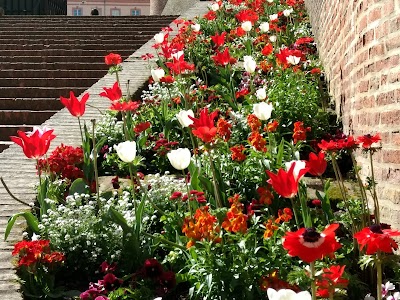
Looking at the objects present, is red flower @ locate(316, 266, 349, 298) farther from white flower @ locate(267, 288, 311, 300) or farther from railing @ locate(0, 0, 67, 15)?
railing @ locate(0, 0, 67, 15)

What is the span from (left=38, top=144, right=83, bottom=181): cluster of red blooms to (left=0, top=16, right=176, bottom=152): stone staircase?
1.96 meters

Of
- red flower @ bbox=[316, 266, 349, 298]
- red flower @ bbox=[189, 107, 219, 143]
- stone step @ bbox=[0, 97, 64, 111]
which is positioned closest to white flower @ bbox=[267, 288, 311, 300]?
red flower @ bbox=[316, 266, 349, 298]

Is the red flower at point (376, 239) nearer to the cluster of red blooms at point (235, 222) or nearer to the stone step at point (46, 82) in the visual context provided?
the cluster of red blooms at point (235, 222)

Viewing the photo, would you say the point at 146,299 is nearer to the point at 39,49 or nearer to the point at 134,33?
the point at 39,49

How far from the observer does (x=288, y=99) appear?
Answer: 482 centimetres

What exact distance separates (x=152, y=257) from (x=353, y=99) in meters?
1.71

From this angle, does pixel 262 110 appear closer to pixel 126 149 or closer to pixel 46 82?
pixel 126 149

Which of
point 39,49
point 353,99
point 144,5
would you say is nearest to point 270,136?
point 353,99

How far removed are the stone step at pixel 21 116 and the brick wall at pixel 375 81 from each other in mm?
2700


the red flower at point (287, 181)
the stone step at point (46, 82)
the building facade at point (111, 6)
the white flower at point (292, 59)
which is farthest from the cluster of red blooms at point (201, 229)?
the building facade at point (111, 6)

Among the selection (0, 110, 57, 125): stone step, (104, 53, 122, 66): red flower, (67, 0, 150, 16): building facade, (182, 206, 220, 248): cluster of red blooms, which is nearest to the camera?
(182, 206, 220, 248): cluster of red blooms

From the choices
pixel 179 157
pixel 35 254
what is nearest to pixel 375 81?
pixel 179 157

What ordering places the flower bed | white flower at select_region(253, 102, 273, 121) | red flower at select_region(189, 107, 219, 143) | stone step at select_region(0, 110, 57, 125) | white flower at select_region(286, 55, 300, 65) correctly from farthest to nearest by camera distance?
stone step at select_region(0, 110, 57, 125)
white flower at select_region(286, 55, 300, 65)
white flower at select_region(253, 102, 273, 121)
red flower at select_region(189, 107, 219, 143)
the flower bed

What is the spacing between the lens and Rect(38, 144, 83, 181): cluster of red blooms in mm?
3812
